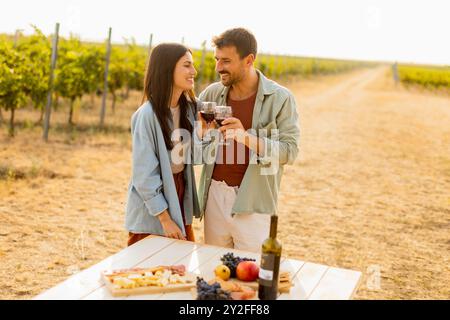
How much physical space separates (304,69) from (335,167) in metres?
31.9

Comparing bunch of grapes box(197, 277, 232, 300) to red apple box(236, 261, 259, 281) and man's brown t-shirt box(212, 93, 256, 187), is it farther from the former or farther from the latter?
man's brown t-shirt box(212, 93, 256, 187)

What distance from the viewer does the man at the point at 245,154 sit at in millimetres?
2969

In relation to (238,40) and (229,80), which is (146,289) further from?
(238,40)

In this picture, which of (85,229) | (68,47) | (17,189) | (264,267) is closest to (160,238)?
(264,267)

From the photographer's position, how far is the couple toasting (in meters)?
2.76

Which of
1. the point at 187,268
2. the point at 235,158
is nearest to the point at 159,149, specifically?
the point at 235,158

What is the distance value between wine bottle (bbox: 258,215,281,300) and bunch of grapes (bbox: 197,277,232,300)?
0.15 metres

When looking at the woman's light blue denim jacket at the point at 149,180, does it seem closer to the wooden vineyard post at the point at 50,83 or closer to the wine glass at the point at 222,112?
the wine glass at the point at 222,112

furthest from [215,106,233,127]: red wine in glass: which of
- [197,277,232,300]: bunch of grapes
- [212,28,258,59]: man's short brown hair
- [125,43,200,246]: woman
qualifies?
[197,277,232,300]: bunch of grapes

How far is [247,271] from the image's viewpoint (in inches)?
88.1

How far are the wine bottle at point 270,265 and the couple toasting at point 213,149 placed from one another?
81cm

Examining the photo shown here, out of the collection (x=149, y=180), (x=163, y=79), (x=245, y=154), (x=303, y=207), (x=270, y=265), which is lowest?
(x=303, y=207)

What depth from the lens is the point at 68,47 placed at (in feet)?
39.4

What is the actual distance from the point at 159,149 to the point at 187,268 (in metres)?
0.70
